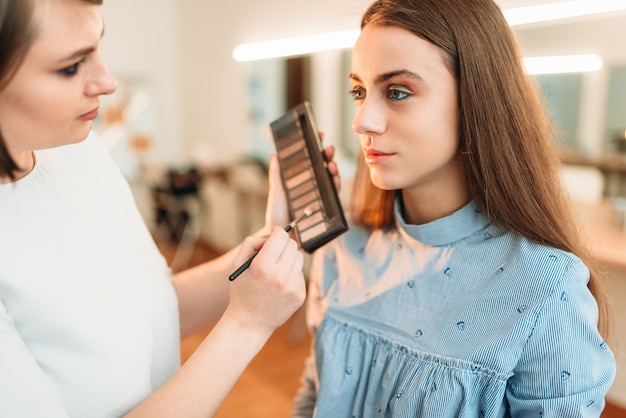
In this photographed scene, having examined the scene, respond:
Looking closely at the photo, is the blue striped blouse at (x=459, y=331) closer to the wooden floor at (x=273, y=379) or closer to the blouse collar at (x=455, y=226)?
the blouse collar at (x=455, y=226)

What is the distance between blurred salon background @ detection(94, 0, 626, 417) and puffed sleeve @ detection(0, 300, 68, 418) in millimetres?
921

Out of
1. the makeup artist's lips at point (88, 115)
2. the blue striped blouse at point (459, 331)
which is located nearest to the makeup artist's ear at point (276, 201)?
the blue striped blouse at point (459, 331)

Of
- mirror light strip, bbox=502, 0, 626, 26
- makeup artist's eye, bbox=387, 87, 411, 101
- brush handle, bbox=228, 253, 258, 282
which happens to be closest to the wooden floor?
mirror light strip, bbox=502, 0, 626, 26

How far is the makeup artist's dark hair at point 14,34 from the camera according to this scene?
0.57 meters

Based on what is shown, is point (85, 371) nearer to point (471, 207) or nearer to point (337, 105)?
point (471, 207)

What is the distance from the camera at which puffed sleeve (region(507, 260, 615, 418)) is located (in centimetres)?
69

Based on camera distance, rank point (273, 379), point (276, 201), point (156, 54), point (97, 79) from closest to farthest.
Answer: point (97, 79)
point (276, 201)
point (273, 379)
point (156, 54)

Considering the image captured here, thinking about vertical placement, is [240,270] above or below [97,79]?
below

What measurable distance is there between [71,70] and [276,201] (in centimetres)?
46

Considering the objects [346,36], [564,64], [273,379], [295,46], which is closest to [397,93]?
[564,64]

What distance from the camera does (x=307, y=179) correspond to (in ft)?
3.19

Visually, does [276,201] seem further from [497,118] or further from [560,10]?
[560,10]

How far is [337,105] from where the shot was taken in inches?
135

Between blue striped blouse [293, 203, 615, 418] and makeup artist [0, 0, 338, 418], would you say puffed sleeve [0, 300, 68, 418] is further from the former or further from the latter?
blue striped blouse [293, 203, 615, 418]
